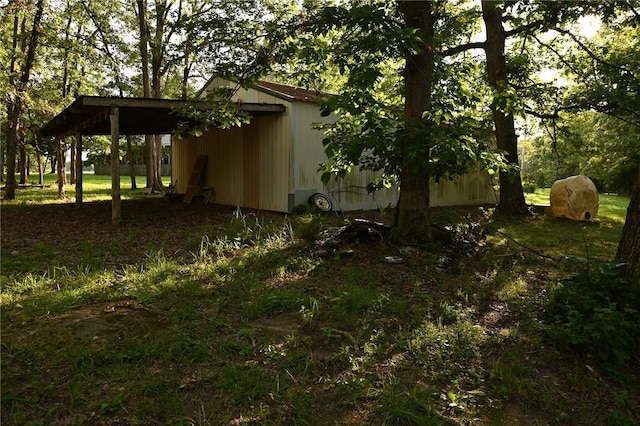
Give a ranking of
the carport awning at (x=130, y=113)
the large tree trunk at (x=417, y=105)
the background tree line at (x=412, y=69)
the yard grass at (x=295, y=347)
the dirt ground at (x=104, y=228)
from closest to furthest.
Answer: the yard grass at (x=295, y=347), the background tree line at (x=412, y=69), the large tree trunk at (x=417, y=105), the dirt ground at (x=104, y=228), the carport awning at (x=130, y=113)

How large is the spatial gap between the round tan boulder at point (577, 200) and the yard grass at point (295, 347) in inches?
201

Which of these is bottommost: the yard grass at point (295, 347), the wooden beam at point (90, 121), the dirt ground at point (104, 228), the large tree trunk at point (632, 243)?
the yard grass at point (295, 347)

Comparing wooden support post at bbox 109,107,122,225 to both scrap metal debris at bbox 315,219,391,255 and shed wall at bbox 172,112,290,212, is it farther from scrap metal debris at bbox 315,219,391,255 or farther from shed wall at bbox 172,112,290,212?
scrap metal debris at bbox 315,219,391,255

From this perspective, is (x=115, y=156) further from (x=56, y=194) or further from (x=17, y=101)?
(x=56, y=194)

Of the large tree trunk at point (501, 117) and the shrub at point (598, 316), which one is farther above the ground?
the large tree trunk at point (501, 117)

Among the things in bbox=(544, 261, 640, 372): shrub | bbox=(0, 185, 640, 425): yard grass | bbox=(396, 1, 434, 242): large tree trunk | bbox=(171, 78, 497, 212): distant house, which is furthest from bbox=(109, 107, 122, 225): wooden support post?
bbox=(544, 261, 640, 372): shrub

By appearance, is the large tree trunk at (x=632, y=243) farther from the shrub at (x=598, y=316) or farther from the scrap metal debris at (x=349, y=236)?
the scrap metal debris at (x=349, y=236)

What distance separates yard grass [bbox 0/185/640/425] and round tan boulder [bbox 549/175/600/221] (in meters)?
5.10

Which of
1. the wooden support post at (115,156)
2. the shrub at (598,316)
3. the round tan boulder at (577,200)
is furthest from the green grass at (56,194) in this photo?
the shrub at (598,316)

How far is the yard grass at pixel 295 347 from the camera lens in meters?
2.29

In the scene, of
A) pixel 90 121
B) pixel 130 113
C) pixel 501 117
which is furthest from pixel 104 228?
pixel 501 117

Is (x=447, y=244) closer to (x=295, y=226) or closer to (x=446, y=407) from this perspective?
(x=295, y=226)

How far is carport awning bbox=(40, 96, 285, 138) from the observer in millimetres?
7238

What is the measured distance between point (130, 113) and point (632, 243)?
29.1 feet
